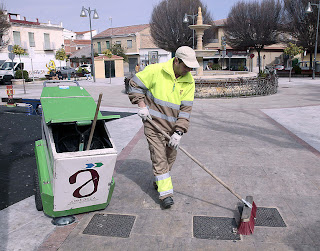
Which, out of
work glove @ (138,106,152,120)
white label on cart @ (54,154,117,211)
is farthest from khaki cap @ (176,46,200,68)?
white label on cart @ (54,154,117,211)

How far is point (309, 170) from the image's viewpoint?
470cm

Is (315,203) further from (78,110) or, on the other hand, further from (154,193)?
(78,110)

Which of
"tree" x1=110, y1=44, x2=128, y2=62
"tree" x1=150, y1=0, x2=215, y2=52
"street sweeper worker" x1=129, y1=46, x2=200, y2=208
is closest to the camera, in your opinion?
"street sweeper worker" x1=129, y1=46, x2=200, y2=208

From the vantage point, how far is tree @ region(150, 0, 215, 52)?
36.8 metres

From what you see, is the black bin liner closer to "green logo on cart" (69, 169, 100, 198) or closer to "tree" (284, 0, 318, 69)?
"green logo on cart" (69, 169, 100, 198)

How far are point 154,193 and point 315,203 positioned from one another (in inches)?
78.0

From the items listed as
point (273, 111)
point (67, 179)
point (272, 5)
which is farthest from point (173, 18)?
point (67, 179)

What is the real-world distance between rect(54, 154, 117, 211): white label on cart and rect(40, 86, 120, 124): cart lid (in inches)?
16.9

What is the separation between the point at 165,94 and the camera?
347cm

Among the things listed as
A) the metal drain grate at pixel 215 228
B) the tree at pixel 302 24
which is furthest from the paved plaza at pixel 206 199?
the tree at pixel 302 24

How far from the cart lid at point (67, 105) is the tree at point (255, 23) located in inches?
1299

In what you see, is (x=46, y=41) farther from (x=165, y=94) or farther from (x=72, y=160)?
(x=72, y=160)

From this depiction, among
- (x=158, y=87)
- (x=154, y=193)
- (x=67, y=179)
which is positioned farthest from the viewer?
(x=154, y=193)

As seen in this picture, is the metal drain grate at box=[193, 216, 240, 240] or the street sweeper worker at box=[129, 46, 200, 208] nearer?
the metal drain grate at box=[193, 216, 240, 240]
